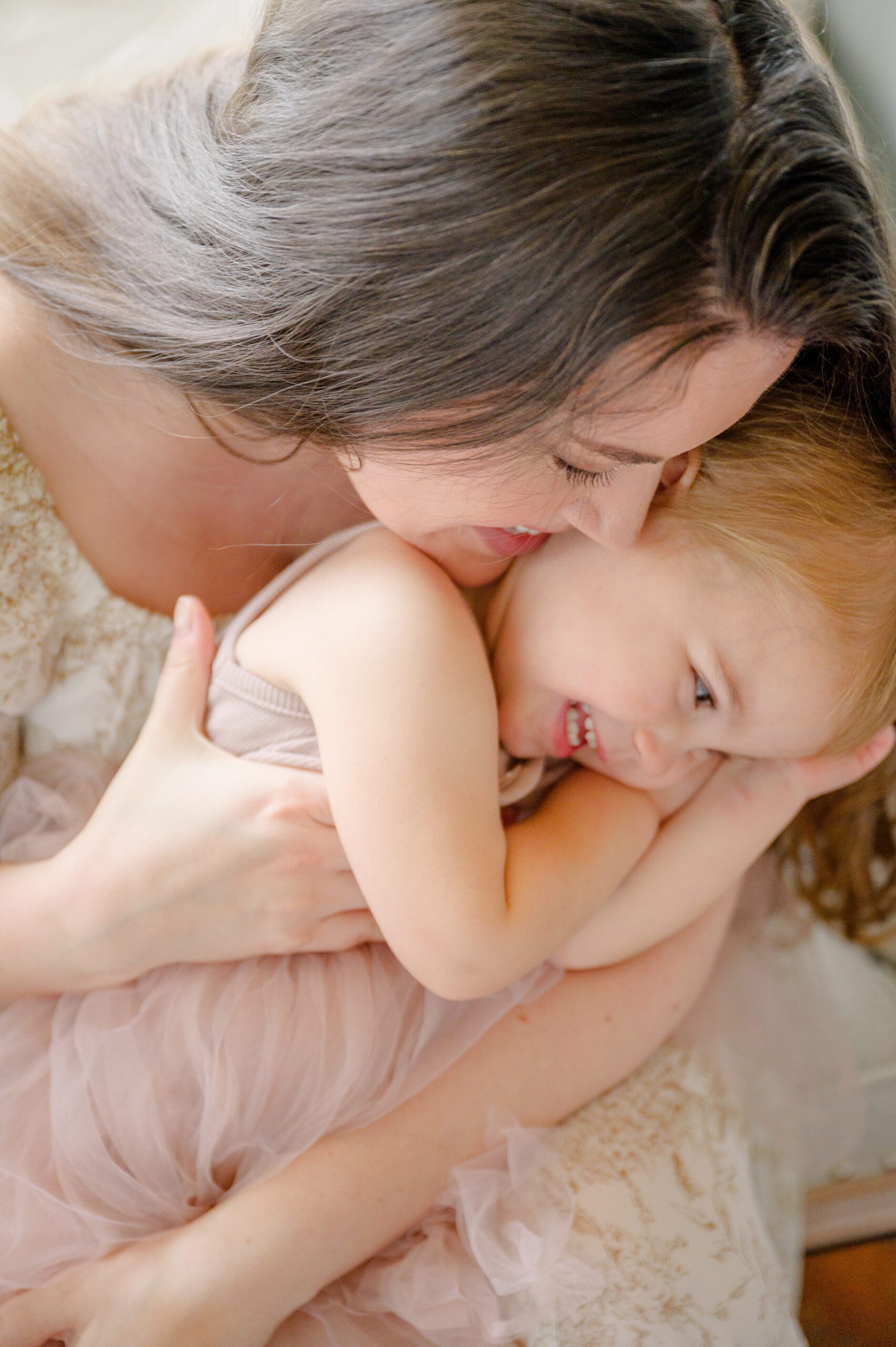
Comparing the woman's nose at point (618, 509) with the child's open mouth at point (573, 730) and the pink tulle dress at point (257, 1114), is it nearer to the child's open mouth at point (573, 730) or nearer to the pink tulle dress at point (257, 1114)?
the child's open mouth at point (573, 730)

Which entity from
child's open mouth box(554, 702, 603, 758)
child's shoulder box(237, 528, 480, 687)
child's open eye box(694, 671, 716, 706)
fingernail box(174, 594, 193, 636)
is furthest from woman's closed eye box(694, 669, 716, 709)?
fingernail box(174, 594, 193, 636)

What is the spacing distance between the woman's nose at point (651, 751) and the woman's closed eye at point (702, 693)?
0.05 m

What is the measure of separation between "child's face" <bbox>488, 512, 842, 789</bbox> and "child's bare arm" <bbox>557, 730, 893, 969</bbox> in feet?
0.30

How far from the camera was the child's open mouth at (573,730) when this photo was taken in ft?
3.39

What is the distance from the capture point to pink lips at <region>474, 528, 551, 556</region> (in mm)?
917

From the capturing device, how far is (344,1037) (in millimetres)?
950

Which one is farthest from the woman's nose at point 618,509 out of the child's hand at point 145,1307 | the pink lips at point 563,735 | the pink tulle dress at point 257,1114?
the child's hand at point 145,1307

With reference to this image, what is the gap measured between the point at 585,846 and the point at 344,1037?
0.29m

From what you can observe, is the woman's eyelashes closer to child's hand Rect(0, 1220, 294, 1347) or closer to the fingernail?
the fingernail

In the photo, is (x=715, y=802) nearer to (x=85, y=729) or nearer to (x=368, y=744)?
(x=368, y=744)

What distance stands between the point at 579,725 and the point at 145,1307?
646 mm

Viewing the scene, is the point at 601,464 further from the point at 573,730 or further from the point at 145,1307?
the point at 145,1307

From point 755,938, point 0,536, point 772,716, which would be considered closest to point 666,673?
point 772,716

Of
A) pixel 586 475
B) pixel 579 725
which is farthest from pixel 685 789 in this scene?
pixel 586 475
